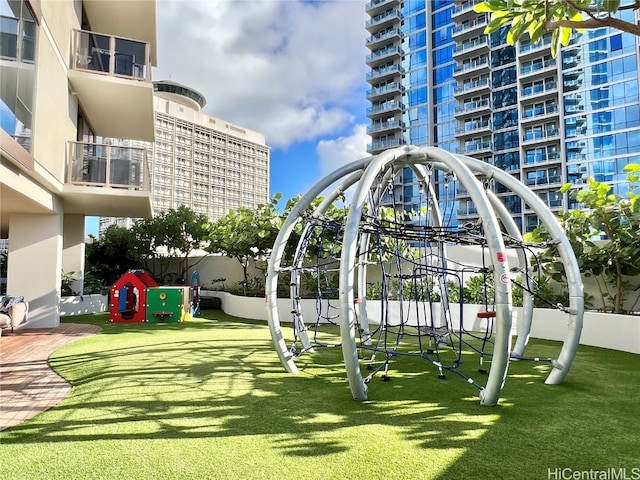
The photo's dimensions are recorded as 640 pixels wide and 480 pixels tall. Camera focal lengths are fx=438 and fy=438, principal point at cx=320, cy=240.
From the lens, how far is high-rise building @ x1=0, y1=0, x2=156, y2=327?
866 cm

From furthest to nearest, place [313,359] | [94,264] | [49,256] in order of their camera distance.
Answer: [94,264] < [49,256] < [313,359]

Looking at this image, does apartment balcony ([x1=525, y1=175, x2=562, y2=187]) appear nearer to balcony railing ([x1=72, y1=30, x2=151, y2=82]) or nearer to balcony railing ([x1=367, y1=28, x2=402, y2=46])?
balcony railing ([x1=367, y1=28, x2=402, y2=46])

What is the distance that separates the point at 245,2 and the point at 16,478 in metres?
12.0

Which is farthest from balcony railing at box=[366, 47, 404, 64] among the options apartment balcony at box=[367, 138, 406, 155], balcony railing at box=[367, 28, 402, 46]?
apartment balcony at box=[367, 138, 406, 155]

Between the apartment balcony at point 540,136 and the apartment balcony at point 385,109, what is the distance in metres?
18.7

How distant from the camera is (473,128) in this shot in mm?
56812

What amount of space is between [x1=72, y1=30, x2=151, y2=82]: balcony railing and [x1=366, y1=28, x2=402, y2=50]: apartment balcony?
5964cm

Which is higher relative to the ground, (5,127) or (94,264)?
(5,127)

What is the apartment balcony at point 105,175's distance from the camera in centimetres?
1223

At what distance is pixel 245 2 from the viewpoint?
39.4 feet

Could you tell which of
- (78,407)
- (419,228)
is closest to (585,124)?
(419,228)

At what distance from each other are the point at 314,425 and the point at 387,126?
6318 cm

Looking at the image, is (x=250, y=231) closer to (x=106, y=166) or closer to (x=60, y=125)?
(x=106, y=166)

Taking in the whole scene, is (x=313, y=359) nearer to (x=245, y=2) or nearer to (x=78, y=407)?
(x=78, y=407)
